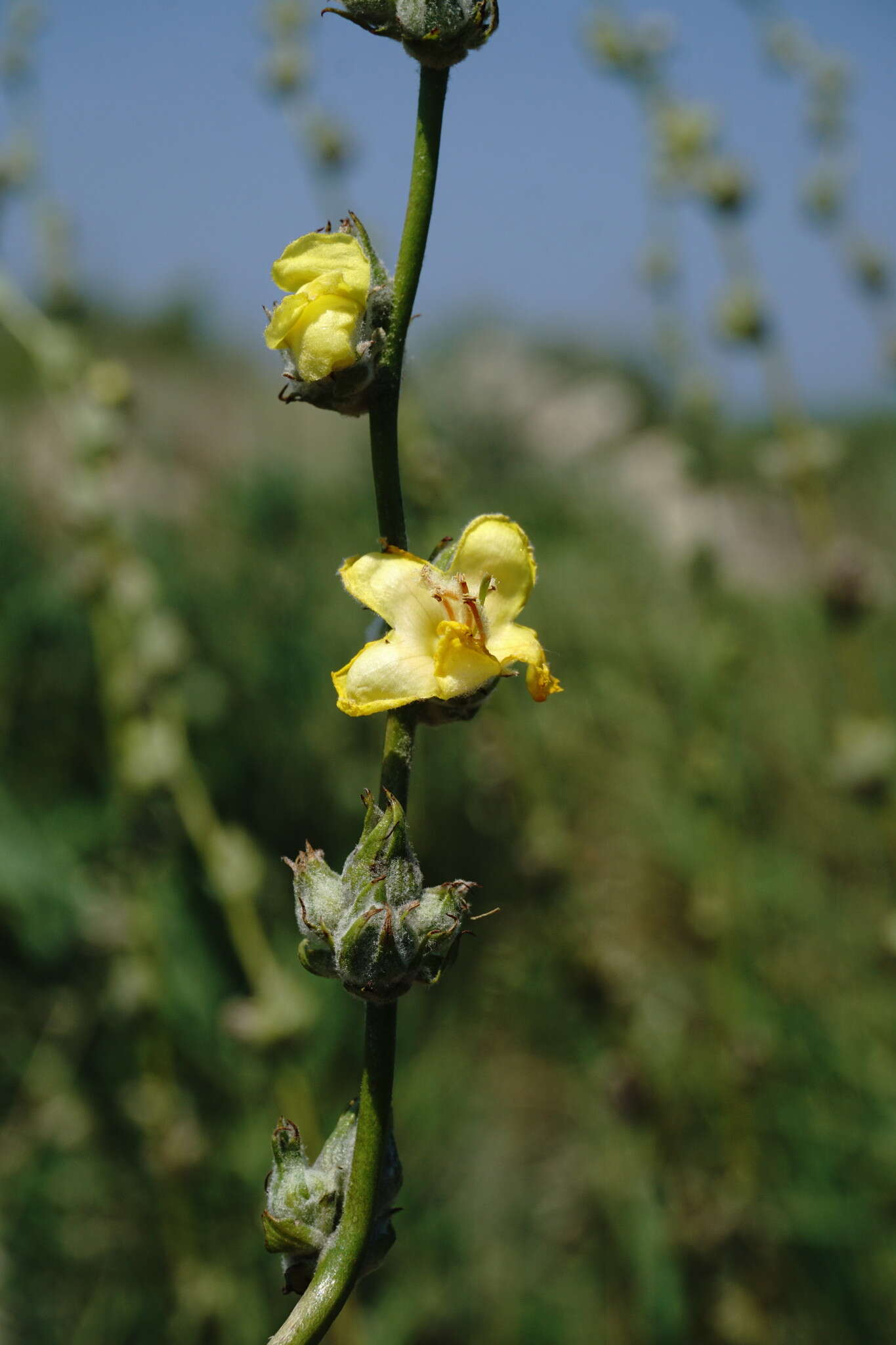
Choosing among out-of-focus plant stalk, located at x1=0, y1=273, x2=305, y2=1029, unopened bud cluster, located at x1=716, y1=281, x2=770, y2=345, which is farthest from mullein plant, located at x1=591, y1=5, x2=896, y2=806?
out-of-focus plant stalk, located at x1=0, y1=273, x2=305, y2=1029

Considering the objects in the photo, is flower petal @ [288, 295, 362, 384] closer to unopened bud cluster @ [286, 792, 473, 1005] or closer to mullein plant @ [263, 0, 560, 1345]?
mullein plant @ [263, 0, 560, 1345]

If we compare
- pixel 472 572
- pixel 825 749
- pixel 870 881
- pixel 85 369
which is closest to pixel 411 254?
pixel 472 572

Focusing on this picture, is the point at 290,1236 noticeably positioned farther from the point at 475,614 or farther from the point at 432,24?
the point at 432,24

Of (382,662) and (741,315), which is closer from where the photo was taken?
(382,662)

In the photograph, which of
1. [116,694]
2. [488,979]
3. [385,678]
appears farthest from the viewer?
[488,979]

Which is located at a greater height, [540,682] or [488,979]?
[540,682]

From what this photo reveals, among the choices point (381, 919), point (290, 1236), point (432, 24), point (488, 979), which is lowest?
point (488, 979)

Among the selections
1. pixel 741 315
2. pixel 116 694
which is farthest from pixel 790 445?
pixel 116 694

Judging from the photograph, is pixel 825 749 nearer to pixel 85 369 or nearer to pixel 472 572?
pixel 85 369
